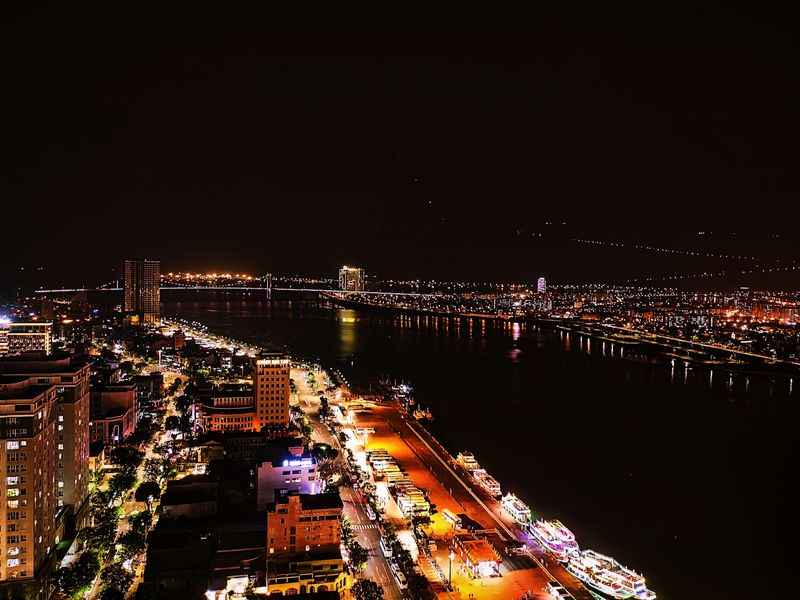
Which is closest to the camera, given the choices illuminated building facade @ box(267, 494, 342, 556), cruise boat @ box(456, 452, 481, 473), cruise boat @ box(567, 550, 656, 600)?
illuminated building facade @ box(267, 494, 342, 556)

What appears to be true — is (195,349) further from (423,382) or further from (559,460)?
(559,460)

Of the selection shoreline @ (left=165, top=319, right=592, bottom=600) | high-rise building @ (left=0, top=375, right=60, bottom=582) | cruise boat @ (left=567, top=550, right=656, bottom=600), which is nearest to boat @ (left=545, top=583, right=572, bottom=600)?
shoreline @ (left=165, top=319, right=592, bottom=600)

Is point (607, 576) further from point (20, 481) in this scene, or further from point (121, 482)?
point (121, 482)

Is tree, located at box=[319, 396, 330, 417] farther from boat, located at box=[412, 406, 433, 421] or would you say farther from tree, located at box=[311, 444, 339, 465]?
tree, located at box=[311, 444, 339, 465]

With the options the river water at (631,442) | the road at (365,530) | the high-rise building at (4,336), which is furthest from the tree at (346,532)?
the high-rise building at (4,336)

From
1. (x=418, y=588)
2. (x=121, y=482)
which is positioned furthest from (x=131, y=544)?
(x=418, y=588)

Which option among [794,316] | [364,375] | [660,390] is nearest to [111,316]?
[364,375]
